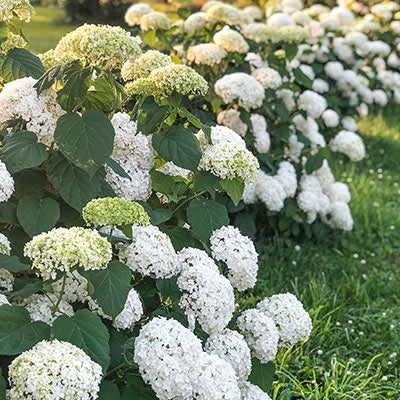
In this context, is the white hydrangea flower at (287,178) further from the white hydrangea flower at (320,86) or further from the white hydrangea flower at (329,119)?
the white hydrangea flower at (320,86)

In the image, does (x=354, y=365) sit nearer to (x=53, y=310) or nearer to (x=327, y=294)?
(x=327, y=294)

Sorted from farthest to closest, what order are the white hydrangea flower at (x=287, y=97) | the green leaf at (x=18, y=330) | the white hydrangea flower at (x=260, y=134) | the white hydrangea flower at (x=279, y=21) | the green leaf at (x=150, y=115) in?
1. the white hydrangea flower at (x=279, y=21)
2. the white hydrangea flower at (x=287, y=97)
3. the white hydrangea flower at (x=260, y=134)
4. the green leaf at (x=150, y=115)
5. the green leaf at (x=18, y=330)

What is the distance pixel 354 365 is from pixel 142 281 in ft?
4.32

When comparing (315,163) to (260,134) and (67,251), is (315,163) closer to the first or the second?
(260,134)

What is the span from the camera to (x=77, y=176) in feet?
6.53

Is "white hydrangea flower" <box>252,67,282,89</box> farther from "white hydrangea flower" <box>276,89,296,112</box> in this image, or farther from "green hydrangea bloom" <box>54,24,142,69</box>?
"green hydrangea bloom" <box>54,24,142,69</box>

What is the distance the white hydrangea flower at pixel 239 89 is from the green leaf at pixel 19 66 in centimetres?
137

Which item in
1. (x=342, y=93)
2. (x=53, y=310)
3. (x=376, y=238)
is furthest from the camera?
(x=342, y=93)

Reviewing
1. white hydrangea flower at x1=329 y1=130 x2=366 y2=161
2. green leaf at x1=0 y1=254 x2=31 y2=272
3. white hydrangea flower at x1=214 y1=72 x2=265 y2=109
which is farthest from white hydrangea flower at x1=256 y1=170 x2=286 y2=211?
green leaf at x1=0 y1=254 x2=31 y2=272

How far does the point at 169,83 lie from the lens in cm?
206

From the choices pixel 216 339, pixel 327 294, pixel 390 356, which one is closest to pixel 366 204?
pixel 327 294

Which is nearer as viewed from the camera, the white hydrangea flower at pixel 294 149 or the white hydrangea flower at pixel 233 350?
the white hydrangea flower at pixel 233 350

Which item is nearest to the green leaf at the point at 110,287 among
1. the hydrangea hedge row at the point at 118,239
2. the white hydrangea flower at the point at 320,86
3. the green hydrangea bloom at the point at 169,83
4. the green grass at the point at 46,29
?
the hydrangea hedge row at the point at 118,239

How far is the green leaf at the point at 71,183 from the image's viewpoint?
1.96m
